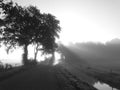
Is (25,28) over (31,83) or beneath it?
over

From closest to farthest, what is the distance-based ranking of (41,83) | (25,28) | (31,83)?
(31,83)
(41,83)
(25,28)

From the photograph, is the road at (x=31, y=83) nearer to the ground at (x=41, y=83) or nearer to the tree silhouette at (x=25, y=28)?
the ground at (x=41, y=83)

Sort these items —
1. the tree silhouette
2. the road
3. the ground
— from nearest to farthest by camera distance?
the road
the ground
the tree silhouette

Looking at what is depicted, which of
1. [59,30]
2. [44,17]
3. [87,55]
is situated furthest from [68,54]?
[44,17]

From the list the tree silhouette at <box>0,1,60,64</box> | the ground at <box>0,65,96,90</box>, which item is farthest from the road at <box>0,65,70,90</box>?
the tree silhouette at <box>0,1,60,64</box>

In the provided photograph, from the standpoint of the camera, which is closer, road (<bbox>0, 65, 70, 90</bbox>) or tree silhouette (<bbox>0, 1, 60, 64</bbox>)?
road (<bbox>0, 65, 70, 90</bbox>)

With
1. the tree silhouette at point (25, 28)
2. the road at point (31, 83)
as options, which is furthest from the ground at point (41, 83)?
the tree silhouette at point (25, 28)

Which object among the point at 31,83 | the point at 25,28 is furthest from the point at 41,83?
the point at 25,28

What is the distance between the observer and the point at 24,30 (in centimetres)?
3928

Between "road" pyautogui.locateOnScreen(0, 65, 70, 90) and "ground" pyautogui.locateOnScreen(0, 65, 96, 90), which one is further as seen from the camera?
"ground" pyautogui.locateOnScreen(0, 65, 96, 90)

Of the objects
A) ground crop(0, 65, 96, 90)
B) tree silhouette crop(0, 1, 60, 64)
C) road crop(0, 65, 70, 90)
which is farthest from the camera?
tree silhouette crop(0, 1, 60, 64)

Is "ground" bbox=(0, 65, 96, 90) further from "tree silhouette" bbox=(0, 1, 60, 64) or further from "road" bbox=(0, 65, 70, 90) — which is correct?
"tree silhouette" bbox=(0, 1, 60, 64)

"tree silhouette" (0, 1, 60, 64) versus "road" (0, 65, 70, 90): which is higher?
"tree silhouette" (0, 1, 60, 64)

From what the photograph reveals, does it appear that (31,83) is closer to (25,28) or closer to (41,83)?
(41,83)
